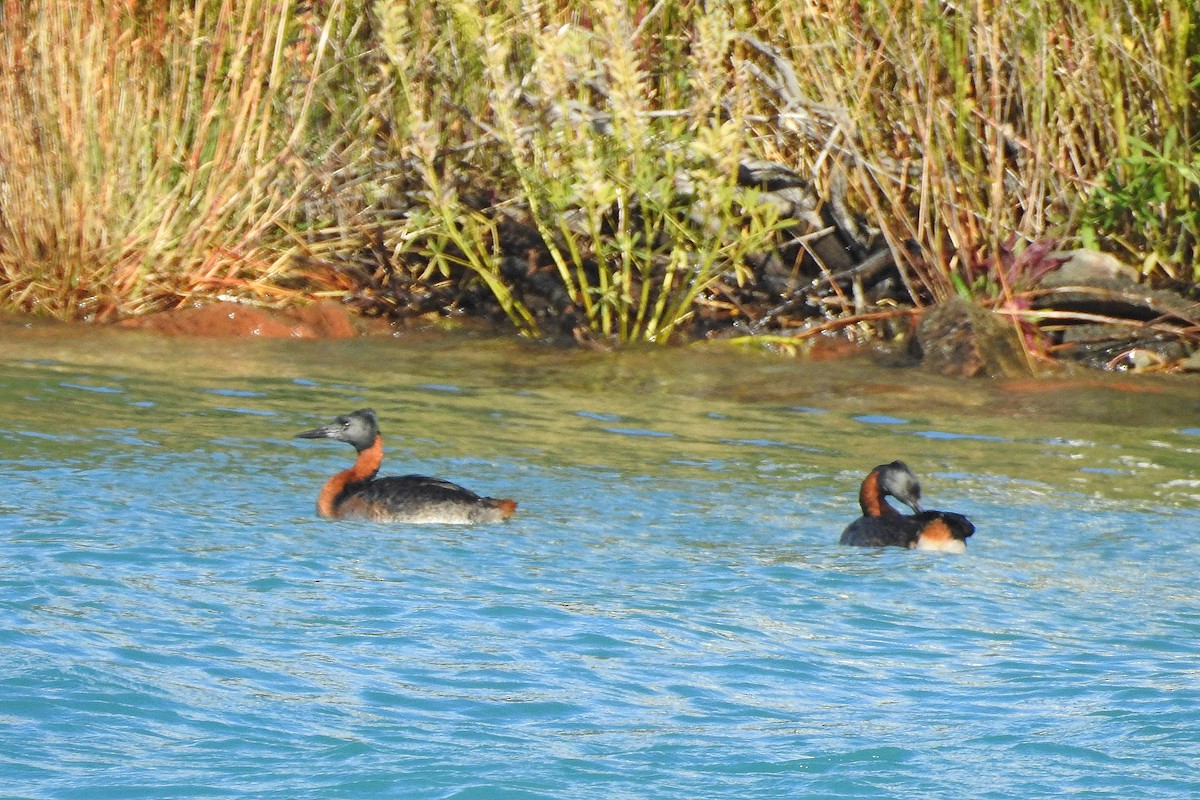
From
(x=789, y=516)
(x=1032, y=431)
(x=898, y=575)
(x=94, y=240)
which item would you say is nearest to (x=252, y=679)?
(x=898, y=575)

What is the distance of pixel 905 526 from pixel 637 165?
5431 millimetres

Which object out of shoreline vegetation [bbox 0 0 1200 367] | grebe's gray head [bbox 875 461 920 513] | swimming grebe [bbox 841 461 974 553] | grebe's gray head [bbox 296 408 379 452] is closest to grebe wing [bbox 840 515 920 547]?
swimming grebe [bbox 841 461 974 553]

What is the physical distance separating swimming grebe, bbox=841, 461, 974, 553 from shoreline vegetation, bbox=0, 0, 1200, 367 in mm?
4648

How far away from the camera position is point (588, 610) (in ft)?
19.6

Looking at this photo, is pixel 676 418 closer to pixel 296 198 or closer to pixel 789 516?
pixel 789 516

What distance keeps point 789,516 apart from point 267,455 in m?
2.50

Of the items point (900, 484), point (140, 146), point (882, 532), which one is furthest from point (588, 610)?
point (140, 146)

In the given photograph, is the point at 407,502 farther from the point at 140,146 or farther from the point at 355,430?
the point at 140,146

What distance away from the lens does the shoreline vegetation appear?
39.5 feet

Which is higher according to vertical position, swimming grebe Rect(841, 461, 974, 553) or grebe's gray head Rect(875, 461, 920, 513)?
grebe's gray head Rect(875, 461, 920, 513)

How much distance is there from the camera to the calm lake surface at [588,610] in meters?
4.74

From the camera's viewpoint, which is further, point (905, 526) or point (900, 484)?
point (900, 484)

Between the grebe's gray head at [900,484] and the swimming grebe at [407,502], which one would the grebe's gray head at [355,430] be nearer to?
the swimming grebe at [407,502]

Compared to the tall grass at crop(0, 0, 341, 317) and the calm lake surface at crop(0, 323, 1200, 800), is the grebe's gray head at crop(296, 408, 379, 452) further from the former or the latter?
the tall grass at crop(0, 0, 341, 317)
